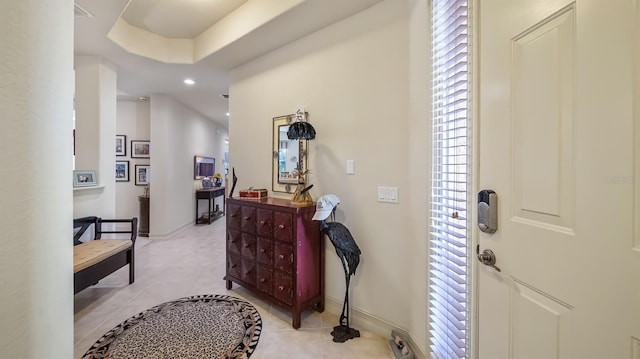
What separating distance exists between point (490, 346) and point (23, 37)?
179cm

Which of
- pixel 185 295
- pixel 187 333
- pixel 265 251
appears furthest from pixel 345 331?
pixel 185 295

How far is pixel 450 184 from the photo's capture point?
4.55ft

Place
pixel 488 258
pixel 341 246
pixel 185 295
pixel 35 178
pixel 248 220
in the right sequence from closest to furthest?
1. pixel 35 178
2. pixel 488 258
3. pixel 341 246
4. pixel 248 220
5. pixel 185 295

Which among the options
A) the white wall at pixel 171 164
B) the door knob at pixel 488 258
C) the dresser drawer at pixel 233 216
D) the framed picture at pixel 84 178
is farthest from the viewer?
the white wall at pixel 171 164

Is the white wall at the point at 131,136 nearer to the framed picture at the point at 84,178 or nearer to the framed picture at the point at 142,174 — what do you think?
the framed picture at the point at 142,174

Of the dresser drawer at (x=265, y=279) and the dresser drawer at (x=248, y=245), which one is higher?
the dresser drawer at (x=248, y=245)

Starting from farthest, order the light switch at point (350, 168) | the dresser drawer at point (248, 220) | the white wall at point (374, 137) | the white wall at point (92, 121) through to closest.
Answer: the white wall at point (92, 121) → the dresser drawer at point (248, 220) → the light switch at point (350, 168) → the white wall at point (374, 137)

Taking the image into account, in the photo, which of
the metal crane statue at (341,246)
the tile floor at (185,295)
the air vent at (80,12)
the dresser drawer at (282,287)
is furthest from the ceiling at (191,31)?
the tile floor at (185,295)

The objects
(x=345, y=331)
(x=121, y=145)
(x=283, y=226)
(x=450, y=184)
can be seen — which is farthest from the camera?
(x=121, y=145)

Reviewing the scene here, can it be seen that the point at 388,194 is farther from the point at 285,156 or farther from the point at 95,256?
the point at 95,256

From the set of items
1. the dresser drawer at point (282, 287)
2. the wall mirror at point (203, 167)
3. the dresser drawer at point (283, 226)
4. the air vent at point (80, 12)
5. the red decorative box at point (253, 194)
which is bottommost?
the dresser drawer at point (282, 287)

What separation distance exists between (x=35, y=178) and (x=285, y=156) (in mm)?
2052

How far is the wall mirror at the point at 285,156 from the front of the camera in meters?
2.55

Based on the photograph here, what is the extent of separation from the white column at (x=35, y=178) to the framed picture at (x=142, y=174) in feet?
16.7
